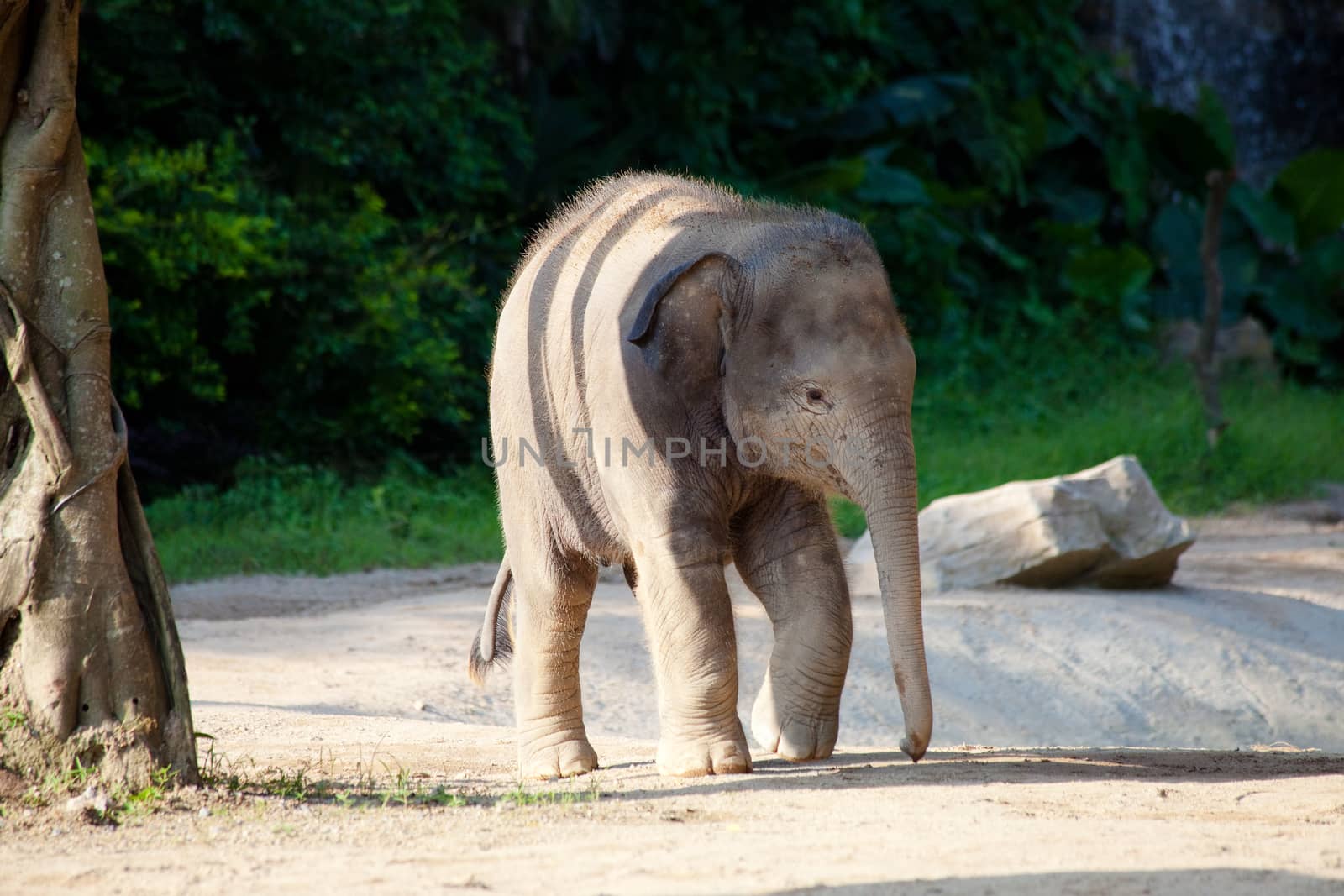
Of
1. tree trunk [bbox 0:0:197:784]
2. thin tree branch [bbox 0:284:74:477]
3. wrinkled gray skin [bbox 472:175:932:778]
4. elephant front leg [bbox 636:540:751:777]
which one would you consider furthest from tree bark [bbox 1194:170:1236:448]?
thin tree branch [bbox 0:284:74:477]

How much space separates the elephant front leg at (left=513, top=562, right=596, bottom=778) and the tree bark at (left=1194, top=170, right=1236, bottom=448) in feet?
31.9

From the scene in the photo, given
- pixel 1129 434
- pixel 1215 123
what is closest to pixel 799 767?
pixel 1129 434

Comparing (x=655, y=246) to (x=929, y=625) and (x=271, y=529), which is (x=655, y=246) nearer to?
(x=929, y=625)

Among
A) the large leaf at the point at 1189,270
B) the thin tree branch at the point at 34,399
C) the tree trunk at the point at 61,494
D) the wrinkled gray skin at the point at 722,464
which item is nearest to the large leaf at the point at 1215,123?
the large leaf at the point at 1189,270

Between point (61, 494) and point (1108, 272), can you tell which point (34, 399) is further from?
point (1108, 272)

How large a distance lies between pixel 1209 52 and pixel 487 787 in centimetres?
1793

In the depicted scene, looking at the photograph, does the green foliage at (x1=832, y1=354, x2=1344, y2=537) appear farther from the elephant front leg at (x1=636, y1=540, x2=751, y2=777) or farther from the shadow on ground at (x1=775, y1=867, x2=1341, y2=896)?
the shadow on ground at (x1=775, y1=867, x2=1341, y2=896)

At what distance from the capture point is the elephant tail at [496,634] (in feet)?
19.3

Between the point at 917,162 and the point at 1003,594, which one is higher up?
the point at 917,162

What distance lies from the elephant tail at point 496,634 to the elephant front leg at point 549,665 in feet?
1.63

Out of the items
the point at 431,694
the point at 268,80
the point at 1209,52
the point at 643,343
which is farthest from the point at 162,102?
the point at 1209,52

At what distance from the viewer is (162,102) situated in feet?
38.3

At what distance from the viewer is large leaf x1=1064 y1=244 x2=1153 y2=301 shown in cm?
1673

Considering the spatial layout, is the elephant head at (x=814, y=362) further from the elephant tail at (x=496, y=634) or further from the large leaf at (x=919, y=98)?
the large leaf at (x=919, y=98)
